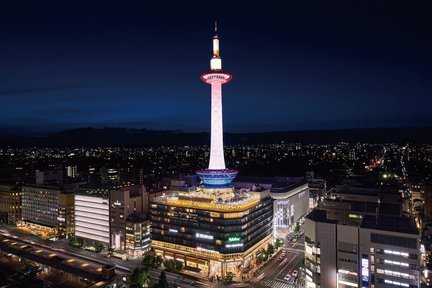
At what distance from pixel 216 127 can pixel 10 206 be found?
64.4 m

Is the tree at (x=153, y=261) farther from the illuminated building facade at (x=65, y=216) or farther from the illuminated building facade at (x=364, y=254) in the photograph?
the illuminated building facade at (x=65, y=216)

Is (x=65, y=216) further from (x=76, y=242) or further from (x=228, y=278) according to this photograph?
(x=228, y=278)

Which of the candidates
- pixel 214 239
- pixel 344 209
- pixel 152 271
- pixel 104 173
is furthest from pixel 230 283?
pixel 104 173

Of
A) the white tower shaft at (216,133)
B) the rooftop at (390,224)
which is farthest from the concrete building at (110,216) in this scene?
the rooftop at (390,224)

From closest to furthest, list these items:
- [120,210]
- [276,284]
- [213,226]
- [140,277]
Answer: [140,277]
[276,284]
[213,226]
[120,210]

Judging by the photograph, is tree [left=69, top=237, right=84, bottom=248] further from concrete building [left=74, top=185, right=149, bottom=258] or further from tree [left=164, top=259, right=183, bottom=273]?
tree [left=164, top=259, right=183, bottom=273]

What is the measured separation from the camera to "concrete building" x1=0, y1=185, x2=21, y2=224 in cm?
9712

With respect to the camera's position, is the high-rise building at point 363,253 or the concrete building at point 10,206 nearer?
the high-rise building at point 363,253

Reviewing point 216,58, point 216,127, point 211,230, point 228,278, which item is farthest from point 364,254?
point 216,58

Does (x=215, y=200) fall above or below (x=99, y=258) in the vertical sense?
above

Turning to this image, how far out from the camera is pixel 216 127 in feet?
265

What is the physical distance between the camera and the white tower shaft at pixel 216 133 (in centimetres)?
7894

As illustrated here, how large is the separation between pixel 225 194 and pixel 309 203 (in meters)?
48.9

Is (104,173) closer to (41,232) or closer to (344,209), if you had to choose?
(41,232)
